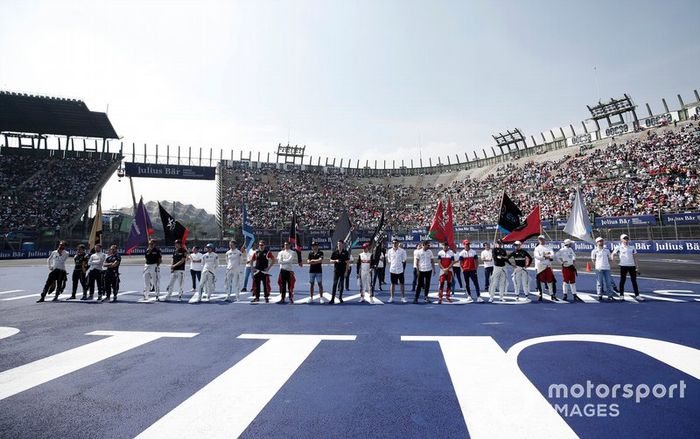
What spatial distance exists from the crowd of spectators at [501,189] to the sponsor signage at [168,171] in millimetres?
5797

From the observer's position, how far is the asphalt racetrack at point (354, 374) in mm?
3203

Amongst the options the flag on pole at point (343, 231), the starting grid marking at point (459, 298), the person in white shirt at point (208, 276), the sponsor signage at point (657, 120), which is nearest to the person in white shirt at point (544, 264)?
the starting grid marking at point (459, 298)

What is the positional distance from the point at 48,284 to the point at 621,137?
63665 millimetres

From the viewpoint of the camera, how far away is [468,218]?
155 feet

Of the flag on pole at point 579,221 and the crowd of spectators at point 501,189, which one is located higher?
the crowd of spectators at point 501,189

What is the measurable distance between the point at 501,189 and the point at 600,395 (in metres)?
51.2

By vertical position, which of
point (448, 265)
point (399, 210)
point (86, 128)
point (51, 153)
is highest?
point (86, 128)

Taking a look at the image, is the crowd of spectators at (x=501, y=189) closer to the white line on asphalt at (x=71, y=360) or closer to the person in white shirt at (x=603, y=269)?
the person in white shirt at (x=603, y=269)

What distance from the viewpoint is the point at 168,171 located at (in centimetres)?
4744

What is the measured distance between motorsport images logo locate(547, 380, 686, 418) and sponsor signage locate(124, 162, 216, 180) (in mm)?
50682

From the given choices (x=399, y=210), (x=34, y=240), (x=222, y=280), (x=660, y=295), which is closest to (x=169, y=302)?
(x=222, y=280)

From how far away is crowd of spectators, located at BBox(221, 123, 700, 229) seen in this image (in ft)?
106

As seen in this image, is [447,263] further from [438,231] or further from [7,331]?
[7,331]

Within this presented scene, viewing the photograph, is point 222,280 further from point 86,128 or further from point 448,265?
point 86,128
